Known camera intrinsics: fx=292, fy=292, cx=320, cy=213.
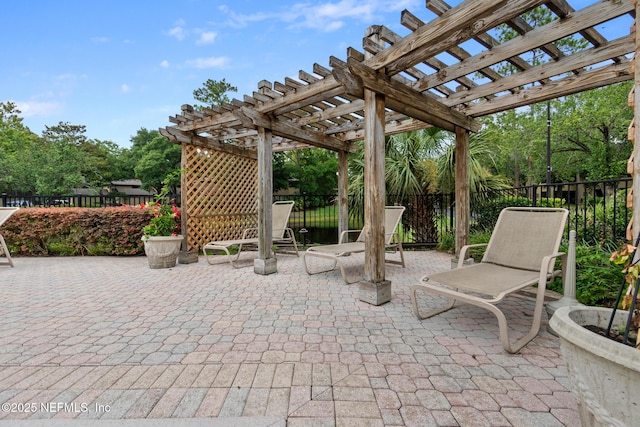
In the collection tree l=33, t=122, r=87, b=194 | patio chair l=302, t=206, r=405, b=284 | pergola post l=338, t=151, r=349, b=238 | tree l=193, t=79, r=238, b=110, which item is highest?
tree l=193, t=79, r=238, b=110

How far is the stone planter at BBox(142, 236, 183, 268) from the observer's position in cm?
467

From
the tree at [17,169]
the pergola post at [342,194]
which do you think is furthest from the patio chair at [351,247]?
the tree at [17,169]

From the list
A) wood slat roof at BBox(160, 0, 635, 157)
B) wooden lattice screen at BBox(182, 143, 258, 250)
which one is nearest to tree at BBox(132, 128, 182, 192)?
wooden lattice screen at BBox(182, 143, 258, 250)

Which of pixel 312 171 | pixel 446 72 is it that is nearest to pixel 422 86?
pixel 446 72

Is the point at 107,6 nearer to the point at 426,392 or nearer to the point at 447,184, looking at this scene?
the point at 447,184

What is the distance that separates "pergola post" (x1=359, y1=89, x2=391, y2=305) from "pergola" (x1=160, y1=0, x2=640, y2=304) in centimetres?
1

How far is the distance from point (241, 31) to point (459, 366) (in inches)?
372

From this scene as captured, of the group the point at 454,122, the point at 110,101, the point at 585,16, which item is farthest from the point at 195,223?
the point at 110,101

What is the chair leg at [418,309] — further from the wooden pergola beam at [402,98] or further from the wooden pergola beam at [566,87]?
the wooden pergola beam at [566,87]

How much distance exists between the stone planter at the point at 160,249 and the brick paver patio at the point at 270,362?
1.36 m

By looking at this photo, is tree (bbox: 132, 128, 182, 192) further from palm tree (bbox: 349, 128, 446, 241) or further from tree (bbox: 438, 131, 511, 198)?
tree (bbox: 438, 131, 511, 198)

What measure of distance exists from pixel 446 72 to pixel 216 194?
4.58 m

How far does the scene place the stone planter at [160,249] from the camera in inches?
184

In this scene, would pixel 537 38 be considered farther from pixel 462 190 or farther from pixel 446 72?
pixel 462 190
